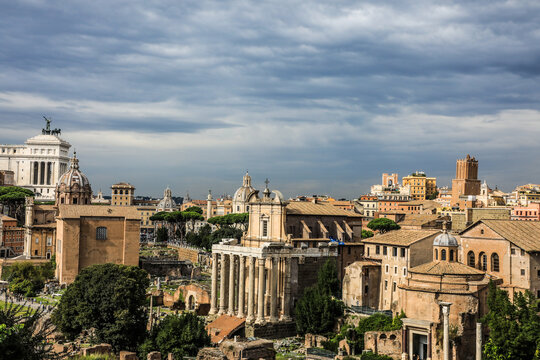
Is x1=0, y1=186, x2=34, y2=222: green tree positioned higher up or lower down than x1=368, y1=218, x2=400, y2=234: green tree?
higher up

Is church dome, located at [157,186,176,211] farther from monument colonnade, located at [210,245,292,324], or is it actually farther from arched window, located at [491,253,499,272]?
arched window, located at [491,253,499,272]

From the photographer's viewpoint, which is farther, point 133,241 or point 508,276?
point 133,241

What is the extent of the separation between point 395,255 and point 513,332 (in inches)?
679

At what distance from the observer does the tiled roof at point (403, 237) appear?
167ft

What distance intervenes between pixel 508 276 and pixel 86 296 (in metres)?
31.6

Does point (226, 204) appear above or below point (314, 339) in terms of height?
above

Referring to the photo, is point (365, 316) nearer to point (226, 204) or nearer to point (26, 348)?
point (26, 348)

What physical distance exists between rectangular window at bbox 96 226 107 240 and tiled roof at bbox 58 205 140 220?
68.3 inches

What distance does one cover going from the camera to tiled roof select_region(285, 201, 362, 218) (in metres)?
59.1

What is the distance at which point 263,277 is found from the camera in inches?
2045

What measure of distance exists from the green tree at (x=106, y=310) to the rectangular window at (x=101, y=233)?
2760 cm

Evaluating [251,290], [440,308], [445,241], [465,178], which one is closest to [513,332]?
[440,308]

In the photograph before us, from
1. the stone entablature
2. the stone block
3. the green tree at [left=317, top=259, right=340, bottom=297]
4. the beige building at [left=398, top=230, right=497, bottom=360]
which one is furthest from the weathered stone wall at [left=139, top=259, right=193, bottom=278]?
the beige building at [left=398, top=230, right=497, bottom=360]

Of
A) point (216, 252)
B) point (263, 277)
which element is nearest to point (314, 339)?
point (263, 277)
